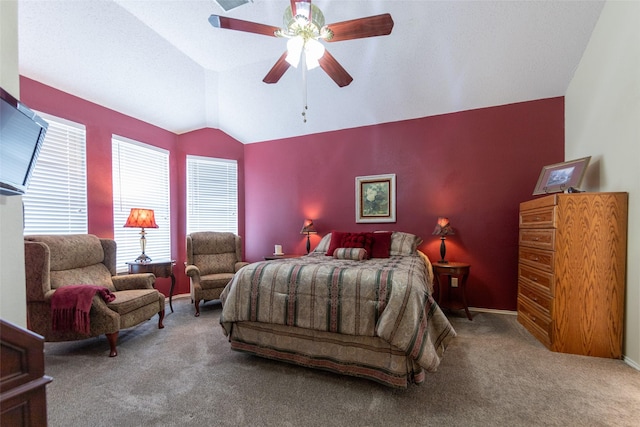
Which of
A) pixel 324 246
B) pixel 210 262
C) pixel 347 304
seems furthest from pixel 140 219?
pixel 347 304

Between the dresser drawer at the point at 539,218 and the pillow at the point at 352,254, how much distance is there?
1.78 metres

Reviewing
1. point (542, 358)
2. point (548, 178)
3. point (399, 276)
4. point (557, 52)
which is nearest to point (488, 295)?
point (542, 358)

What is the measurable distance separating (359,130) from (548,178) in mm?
2473

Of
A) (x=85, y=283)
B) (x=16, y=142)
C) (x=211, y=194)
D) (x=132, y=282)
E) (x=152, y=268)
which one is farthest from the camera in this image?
(x=211, y=194)

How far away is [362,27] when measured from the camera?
6.31ft

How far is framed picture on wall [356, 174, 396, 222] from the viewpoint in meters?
4.11

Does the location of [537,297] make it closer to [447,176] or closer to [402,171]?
[447,176]

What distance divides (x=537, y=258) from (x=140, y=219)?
4508mm

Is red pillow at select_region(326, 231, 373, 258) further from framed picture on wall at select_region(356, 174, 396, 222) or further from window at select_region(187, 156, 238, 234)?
window at select_region(187, 156, 238, 234)

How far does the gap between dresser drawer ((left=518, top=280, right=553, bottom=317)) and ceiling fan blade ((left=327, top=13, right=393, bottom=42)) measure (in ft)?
8.91

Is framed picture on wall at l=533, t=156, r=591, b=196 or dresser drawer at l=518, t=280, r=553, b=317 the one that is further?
framed picture on wall at l=533, t=156, r=591, b=196

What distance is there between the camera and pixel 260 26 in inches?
78.9

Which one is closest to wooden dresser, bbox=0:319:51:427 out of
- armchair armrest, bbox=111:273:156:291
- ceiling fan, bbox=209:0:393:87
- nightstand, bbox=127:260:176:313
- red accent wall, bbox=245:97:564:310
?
ceiling fan, bbox=209:0:393:87

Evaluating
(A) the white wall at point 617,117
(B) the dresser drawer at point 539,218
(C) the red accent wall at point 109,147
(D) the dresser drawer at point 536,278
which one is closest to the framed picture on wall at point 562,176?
(A) the white wall at point 617,117
